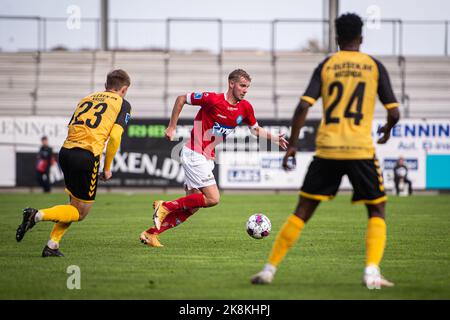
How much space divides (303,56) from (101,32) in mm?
8818

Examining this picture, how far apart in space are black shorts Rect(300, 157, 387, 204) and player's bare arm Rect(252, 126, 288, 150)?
3011 millimetres

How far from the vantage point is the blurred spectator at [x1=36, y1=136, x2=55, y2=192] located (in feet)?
97.0

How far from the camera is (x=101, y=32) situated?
33.9 m

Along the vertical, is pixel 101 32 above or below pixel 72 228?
above

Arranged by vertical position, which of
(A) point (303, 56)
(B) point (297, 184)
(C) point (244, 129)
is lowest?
(B) point (297, 184)

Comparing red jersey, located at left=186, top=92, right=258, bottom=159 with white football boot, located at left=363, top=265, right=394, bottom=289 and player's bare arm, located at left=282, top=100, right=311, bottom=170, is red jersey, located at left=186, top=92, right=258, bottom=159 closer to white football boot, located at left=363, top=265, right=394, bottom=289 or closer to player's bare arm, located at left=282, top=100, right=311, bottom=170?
player's bare arm, located at left=282, top=100, right=311, bottom=170

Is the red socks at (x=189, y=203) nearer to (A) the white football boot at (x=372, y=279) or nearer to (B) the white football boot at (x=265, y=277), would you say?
(B) the white football boot at (x=265, y=277)

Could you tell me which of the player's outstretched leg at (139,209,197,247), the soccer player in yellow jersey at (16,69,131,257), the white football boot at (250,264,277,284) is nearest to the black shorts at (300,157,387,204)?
the white football boot at (250,264,277,284)

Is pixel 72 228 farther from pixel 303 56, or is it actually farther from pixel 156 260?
pixel 303 56

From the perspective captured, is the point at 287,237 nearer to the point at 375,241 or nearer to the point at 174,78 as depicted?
the point at 375,241

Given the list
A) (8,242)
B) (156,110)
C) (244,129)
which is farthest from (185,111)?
(8,242)

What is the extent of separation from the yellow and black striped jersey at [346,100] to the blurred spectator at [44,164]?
74.9 ft
